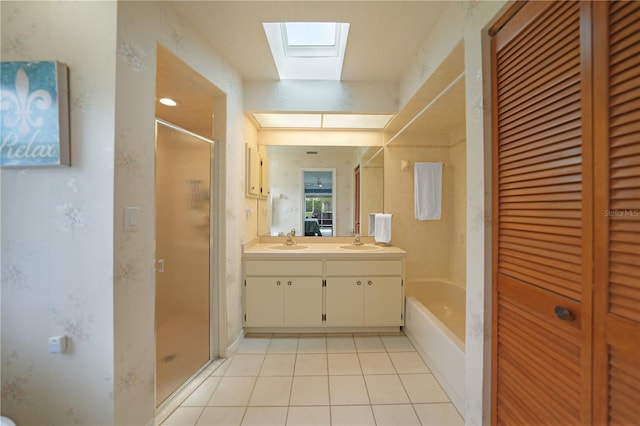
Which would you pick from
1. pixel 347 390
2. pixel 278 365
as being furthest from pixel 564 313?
pixel 278 365

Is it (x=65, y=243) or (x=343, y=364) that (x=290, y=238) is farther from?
(x=65, y=243)

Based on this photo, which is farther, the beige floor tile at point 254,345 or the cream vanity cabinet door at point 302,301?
the cream vanity cabinet door at point 302,301

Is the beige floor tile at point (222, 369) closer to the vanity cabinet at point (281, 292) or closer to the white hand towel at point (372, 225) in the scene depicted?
the vanity cabinet at point (281, 292)

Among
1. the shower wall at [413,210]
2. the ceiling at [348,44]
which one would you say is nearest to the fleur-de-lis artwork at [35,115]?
the ceiling at [348,44]

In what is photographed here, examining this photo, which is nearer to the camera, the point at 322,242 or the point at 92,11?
the point at 92,11

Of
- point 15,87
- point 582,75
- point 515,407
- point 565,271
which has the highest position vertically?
point 15,87

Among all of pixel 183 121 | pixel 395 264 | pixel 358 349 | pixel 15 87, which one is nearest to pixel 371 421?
pixel 358 349

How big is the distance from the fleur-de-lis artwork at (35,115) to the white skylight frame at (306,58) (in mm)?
1355

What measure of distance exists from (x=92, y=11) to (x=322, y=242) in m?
2.42

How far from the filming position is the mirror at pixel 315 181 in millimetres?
2898

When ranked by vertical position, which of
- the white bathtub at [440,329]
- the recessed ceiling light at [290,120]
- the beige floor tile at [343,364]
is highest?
the recessed ceiling light at [290,120]

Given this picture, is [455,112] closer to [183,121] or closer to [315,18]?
[315,18]

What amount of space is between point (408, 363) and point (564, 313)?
147 cm

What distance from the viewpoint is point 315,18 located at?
160 cm
